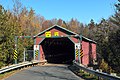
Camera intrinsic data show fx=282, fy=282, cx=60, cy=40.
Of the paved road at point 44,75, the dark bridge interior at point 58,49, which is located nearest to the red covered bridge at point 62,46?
the dark bridge interior at point 58,49

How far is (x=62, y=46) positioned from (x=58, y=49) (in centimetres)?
95

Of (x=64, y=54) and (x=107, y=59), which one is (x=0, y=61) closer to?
(x=107, y=59)

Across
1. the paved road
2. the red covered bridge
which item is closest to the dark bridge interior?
the red covered bridge

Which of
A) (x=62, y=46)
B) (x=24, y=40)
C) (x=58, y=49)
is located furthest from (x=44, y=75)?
(x=58, y=49)

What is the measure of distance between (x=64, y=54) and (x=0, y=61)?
30.9 m

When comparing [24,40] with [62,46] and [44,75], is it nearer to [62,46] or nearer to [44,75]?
[62,46]

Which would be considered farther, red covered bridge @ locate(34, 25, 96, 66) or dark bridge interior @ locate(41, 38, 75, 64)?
dark bridge interior @ locate(41, 38, 75, 64)

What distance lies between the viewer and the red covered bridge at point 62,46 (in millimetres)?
37506

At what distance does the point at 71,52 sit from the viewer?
55969 mm

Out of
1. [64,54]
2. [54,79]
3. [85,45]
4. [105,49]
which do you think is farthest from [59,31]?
[54,79]

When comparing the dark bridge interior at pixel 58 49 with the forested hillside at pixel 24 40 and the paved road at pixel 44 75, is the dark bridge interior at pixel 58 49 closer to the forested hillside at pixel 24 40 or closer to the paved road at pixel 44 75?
the forested hillside at pixel 24 40

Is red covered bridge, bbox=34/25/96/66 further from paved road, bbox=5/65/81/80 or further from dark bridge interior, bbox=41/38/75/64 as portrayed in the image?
paved road, bbox=5/65/81/80

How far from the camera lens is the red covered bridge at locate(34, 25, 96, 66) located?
37506 millimetres

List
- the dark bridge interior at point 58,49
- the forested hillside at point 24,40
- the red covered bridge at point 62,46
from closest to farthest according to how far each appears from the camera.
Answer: the forested hillside at point 24,40 → the red covered bridge at point 62,46 → the dark bridge interior at point 58,49
